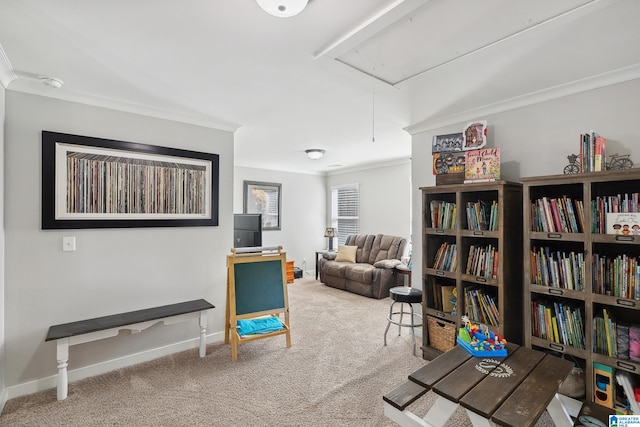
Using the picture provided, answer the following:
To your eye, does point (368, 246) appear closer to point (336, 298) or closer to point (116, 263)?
point (336, 298)

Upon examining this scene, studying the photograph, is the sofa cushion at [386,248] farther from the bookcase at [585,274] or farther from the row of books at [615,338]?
the row of books at [615,338]

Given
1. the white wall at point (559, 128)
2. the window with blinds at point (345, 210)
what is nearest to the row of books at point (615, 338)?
the white wall at point (559, 128)

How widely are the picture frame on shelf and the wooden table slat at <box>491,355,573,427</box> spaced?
547 centimetres

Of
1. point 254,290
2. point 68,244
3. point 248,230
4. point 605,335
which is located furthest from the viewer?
point 248,230

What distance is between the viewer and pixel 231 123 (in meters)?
3.37

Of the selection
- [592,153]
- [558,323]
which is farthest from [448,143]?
[558,323]

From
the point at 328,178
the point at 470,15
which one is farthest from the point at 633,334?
the point at 328,178

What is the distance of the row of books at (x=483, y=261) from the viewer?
2.53m

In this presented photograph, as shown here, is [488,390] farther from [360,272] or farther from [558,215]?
[360,272]

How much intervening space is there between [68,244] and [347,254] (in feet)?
14.7

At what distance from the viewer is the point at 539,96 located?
2.56 metres

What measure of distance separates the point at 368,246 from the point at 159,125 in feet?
14.0

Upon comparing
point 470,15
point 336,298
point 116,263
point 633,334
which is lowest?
point 336,298

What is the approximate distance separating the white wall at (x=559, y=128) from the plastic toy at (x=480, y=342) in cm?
147
